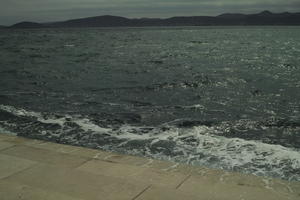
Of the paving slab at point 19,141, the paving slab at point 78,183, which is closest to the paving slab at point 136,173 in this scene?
the paving slab at point 78,183

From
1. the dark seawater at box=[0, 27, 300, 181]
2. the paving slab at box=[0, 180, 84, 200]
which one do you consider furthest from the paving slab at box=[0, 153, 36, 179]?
the dark seawater at box=[0, 27, 300, 181]

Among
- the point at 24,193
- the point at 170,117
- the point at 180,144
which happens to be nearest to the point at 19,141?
the point at 24,193

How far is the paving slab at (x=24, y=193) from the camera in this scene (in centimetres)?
479

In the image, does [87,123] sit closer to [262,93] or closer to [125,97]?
[125,97]

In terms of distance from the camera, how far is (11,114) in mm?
12820

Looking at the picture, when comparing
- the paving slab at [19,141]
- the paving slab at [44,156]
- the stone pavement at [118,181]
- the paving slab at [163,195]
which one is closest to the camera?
the paving slab at [163,195]

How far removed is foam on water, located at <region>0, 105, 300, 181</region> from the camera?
745 cm

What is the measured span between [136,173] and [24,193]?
5.40ft

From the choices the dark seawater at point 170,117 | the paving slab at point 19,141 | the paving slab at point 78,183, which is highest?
the paving slab at point 78,183

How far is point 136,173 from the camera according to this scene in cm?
561

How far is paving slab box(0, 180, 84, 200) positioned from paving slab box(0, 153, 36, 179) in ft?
1.57

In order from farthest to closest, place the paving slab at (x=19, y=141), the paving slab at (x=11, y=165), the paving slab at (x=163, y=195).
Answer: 1. the paving slab at (x=19, y=141)
2. the paving slab at (x=11, y=165)
3. the paving slab at (x=163, y=195)

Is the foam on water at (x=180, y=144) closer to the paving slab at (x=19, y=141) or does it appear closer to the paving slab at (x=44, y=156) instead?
the paving slab at (x=19, y=141)

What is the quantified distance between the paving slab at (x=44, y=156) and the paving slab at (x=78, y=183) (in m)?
0.29
